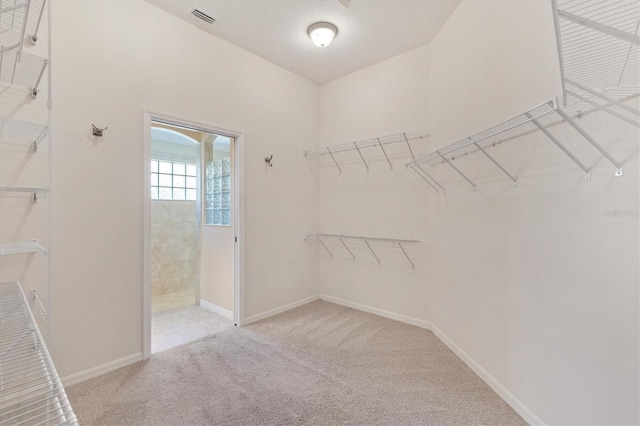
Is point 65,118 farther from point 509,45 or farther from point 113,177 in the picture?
point 509,45

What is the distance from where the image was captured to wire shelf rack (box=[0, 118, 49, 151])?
5.07 ft

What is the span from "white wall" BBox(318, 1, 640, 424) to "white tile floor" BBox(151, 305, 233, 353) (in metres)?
1.94

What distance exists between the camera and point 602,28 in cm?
71

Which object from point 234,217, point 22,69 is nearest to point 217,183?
point 234,217

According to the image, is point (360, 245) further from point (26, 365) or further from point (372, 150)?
point (26, 365)

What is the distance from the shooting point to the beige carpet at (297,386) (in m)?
1.73

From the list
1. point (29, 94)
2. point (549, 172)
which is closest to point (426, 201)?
point (549, 172)

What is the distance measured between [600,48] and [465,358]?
7.20ft

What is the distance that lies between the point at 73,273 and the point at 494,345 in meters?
2.98

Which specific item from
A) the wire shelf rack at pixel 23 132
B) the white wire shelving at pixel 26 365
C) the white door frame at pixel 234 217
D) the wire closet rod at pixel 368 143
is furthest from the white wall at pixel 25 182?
the wire closet rod at pixel 368 143

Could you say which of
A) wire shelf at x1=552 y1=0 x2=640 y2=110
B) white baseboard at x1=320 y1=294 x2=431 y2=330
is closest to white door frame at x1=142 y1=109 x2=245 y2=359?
white baseboard at x1=320 y1=294 x2=431 y2=330

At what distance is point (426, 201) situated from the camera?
2.97m

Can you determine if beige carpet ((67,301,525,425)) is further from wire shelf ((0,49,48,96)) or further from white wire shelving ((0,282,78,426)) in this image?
wire shelf ((0,49,48,96))

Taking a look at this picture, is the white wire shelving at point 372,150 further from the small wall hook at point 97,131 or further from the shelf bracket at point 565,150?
the small wall hook at point 97,131
